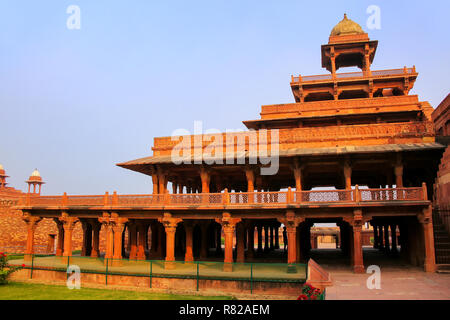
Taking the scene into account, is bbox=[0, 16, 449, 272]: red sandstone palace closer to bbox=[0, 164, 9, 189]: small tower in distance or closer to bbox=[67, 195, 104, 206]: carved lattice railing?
bbox=[67, 195, 104, 206]: carved lattice railing

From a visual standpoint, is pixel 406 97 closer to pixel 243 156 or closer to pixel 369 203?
pixel 369 203

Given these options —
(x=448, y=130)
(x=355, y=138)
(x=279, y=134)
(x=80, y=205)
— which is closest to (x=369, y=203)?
(x=355, y=138)

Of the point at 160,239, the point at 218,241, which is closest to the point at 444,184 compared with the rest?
the point at 218,241

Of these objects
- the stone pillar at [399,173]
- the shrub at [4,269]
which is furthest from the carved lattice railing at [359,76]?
the shrub at [4,269]

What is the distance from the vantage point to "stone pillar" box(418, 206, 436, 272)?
62.8ft

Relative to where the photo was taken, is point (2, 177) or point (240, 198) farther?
point (2, 177)

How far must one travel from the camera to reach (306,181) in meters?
30.2

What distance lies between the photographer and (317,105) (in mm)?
28953

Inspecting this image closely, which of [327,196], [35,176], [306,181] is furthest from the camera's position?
[35,176]

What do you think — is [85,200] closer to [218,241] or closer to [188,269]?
[188,269]

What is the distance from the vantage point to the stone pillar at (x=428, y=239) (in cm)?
1914

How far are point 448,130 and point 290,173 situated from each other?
13183 mm

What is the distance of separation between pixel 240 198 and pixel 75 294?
1025 cm
